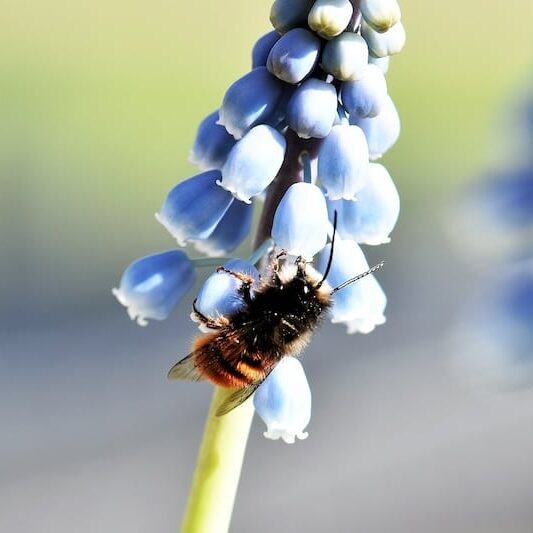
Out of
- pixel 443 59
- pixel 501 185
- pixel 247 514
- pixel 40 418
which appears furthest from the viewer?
pixel 443 59

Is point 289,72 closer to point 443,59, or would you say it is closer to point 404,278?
point 404,278

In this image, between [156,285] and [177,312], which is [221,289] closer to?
[156,285]

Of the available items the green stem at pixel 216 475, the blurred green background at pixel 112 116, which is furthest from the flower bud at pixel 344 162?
the blurred green background at pixel 112 116

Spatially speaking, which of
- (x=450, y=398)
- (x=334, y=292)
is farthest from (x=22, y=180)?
(x=334, y=292)

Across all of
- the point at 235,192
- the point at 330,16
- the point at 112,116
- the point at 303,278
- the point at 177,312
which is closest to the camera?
the point at 330,16

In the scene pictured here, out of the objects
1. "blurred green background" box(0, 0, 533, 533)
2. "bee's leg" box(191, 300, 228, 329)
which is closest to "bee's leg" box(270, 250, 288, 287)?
"bee's leg" box(191, 300, 228, 329)

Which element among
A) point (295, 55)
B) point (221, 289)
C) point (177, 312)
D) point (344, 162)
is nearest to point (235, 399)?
point (221, 289)
